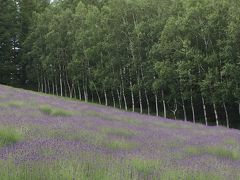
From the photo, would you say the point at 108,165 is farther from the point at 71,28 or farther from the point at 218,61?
the point at 71,28

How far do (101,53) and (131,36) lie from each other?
5930 millimetres

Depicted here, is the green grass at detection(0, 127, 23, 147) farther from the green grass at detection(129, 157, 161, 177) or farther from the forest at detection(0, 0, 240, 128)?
the forest at detection(0, 0, 240, 128)

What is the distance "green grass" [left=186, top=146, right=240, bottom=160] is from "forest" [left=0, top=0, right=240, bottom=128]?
27.1m

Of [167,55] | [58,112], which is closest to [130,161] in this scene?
[58,112]

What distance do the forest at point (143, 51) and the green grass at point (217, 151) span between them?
2714cm

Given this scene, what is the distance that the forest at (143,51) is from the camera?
4047cm

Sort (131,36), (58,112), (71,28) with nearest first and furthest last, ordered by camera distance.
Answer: (58,112), (131,36), (71,28)

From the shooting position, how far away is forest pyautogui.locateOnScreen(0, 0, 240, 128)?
133ft

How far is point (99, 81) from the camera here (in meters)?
54.3

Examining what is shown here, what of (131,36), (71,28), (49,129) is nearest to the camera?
(49,129)

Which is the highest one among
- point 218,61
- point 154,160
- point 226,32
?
point 226,32

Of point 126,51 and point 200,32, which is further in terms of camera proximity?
point 126,51

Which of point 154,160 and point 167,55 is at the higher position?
point 167,55

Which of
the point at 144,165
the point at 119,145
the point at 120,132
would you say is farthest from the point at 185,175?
the point at 120,132
